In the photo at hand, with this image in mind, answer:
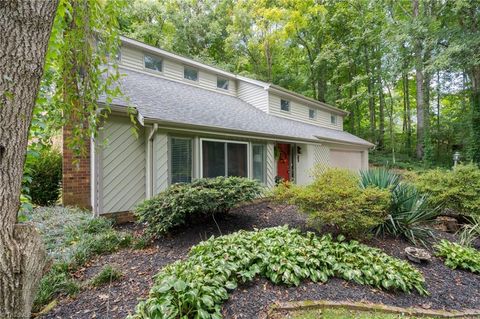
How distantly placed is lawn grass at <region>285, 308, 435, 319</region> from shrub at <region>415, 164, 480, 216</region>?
14.4 feet

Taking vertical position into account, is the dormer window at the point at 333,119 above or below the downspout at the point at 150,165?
above

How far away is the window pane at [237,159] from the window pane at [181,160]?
55.8 inches

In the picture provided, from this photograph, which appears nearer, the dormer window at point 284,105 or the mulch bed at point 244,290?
the mulch bed at point 244,290

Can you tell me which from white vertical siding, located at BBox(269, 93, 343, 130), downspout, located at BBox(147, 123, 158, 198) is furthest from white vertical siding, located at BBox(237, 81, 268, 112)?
downspout, located at BBox(147, 123, 158, 198)

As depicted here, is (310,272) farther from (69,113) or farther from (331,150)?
(331,150)

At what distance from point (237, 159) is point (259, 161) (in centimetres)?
113

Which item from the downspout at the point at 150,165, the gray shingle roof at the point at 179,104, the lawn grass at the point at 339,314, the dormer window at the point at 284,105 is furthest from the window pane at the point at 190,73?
the lawn grass at the point at 339,314

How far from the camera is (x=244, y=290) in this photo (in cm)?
305

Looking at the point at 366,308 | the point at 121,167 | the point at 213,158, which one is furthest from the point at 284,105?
the point at 366,308

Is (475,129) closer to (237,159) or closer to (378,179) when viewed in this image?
(378,179)

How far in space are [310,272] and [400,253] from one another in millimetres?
2052

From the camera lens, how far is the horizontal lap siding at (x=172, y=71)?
9852 millimetres

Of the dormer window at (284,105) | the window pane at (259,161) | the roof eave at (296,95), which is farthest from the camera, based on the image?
the dormer window at (284,105)

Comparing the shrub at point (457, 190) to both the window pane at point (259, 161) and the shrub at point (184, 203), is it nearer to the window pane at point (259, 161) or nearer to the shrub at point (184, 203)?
the shrub at point (184, 203)
